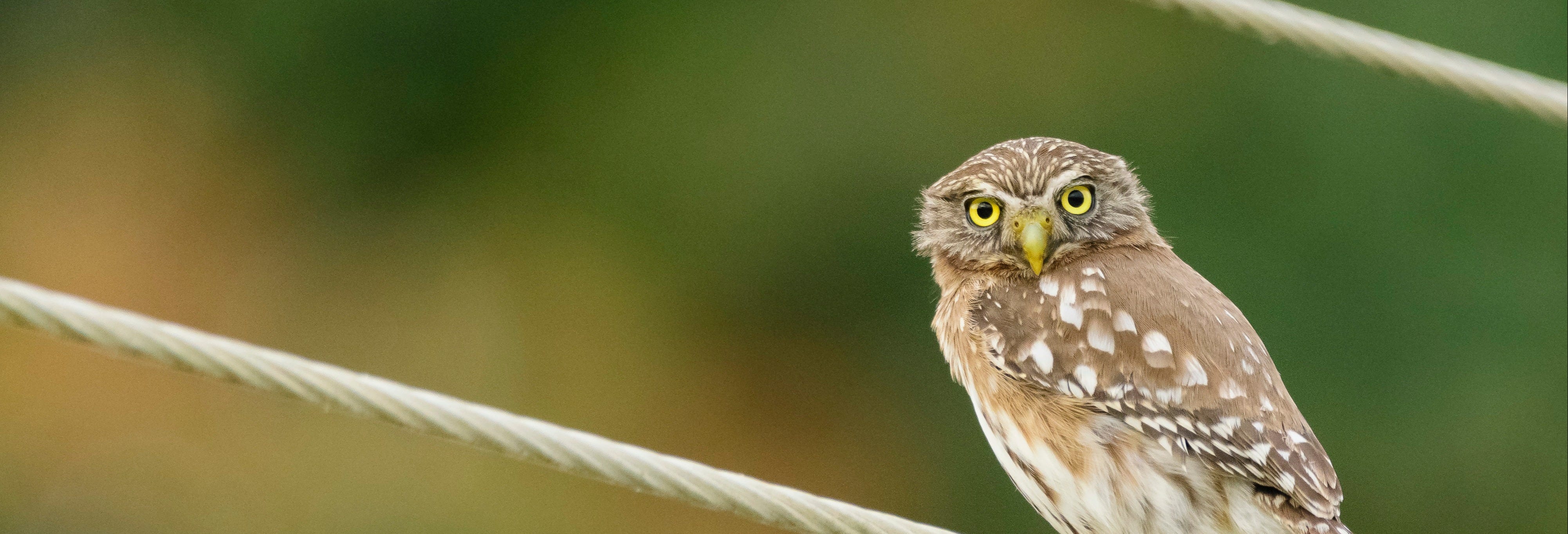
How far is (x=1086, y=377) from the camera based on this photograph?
269 cm

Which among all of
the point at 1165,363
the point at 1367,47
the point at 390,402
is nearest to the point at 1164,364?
the point at 1165,363

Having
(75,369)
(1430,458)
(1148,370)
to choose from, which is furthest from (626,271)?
(1148,370)

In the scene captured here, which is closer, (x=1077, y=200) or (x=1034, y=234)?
(x=1034, y=234)

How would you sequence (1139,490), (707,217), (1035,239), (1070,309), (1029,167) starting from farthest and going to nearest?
(707,217), (1029,167), (1035,239), (1070,309), (1139,490)

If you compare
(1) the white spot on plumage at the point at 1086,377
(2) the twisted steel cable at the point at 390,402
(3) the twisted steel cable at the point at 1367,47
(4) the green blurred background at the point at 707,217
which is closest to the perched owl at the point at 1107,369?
(1) the white spot on plumage at the point at 1086,377

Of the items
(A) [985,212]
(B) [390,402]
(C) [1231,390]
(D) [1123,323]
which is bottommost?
(C) [1231,390]

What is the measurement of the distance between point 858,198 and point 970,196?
3.82m

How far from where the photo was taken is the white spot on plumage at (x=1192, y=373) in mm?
2611

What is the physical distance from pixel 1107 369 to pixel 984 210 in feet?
2.09

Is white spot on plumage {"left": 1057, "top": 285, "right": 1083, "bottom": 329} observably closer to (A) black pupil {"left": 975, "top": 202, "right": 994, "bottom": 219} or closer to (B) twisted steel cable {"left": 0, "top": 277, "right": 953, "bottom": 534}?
(A) black pupil {"left": 975, "top": 202, "right": 994, "bottom": 219}

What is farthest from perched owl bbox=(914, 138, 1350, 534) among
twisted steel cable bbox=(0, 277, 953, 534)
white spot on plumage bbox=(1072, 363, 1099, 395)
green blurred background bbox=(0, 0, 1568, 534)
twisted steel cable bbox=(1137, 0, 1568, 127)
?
green blurred background bbox=(0, 0, 1568, 534)

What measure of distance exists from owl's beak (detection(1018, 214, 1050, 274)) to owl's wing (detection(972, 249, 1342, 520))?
1.9 inches

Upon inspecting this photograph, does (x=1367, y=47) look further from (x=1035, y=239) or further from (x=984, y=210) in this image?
(x=984, y=210)

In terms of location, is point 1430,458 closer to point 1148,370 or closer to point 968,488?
point 968,488
